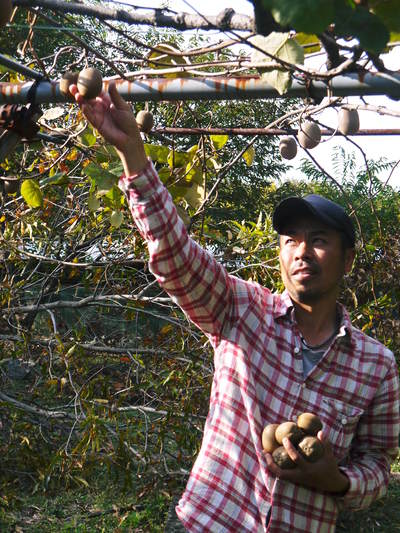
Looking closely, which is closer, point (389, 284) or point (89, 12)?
point (89, 12)

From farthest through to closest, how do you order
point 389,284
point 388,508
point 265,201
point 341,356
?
point 265,201 → point 389,284 → point 388,508 → point 341,356

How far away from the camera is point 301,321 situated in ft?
6.44

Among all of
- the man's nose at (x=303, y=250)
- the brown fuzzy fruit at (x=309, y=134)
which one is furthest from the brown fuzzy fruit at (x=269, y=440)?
the brown fuzzy fruit at (x=309, y=134)

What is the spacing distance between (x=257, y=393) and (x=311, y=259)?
34 centimetres

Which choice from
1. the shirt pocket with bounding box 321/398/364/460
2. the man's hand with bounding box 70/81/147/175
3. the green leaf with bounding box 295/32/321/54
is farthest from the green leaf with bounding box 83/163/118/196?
the shirt pocket with bounding box 321/398/364/460

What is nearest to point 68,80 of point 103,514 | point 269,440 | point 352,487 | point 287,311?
point 287,311

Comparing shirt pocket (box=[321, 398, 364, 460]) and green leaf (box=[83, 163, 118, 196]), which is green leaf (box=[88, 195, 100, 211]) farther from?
shirt pocket (box=[321, 398, 364, 460])

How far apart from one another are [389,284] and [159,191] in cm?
464

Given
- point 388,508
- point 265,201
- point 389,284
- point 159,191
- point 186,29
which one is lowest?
point 388,508

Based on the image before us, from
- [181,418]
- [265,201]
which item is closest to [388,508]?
[181,418]

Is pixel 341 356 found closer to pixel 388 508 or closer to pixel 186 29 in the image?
pixel 186 29

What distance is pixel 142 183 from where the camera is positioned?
1.69m

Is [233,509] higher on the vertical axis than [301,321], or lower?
lower

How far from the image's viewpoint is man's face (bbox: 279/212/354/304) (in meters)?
1.92
